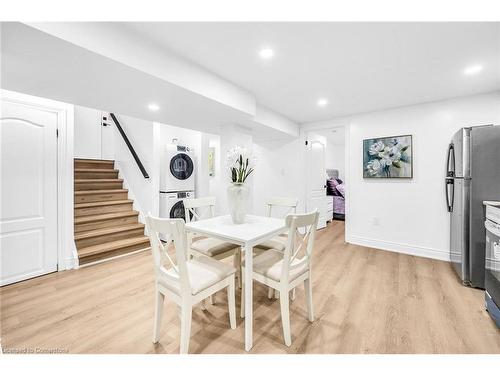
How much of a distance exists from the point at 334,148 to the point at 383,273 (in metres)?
5.54

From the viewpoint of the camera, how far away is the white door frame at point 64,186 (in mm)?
2557

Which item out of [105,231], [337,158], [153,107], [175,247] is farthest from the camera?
[337,158]

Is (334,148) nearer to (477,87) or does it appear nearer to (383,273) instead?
(477,87)

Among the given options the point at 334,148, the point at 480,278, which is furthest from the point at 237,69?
the point at 334,148

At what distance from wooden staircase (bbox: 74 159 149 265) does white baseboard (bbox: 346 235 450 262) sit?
11.6 ft

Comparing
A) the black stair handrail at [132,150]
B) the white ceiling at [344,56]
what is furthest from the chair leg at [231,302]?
the black stair handrail at [132,150]

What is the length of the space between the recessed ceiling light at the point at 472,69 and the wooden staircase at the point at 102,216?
4537 millimetres

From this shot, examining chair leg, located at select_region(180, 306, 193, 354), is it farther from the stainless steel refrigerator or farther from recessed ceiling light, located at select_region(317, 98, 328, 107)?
recessed ceiling light, located at select_region(317, 98, 328, 107)

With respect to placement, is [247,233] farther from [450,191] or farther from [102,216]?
[102,216]

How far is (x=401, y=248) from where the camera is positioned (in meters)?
3.29

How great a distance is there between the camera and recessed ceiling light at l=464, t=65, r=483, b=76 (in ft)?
6.93

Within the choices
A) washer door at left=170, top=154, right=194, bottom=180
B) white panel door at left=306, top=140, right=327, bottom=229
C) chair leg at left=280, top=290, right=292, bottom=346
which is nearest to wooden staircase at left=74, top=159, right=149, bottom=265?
washer door at left=170, top=154, right=194, bottom=180

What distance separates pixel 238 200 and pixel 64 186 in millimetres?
2277

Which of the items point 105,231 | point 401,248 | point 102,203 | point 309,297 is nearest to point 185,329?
point 309,297
